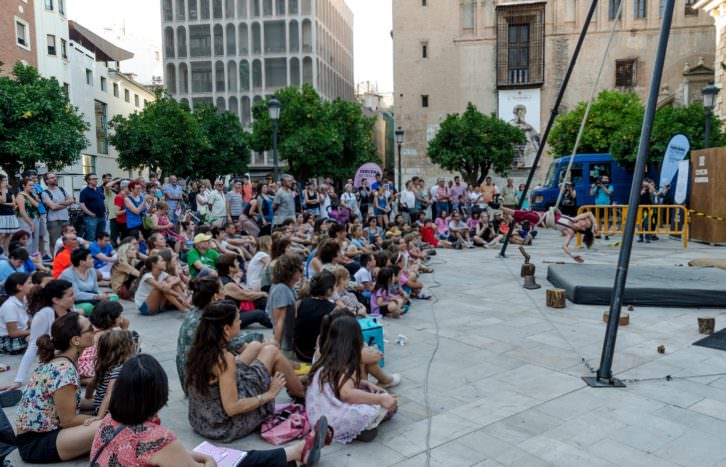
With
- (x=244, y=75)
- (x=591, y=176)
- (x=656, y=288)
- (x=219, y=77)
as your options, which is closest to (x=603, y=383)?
(x=656, y=288)

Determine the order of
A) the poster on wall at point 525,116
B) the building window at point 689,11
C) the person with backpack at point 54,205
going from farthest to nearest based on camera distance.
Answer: the poster on wall at point 525,116
the building window at point 689,11
the person with backpack at point 54,205

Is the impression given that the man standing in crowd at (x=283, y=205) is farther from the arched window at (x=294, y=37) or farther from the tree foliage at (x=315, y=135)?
the arched window at (x=294, y=37)

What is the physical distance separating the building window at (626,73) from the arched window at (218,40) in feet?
121

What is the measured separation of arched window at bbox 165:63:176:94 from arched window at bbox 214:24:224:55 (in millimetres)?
4704

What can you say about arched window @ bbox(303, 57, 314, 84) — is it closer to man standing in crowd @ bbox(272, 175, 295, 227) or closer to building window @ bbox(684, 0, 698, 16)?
building window @ bbox(684, 0, 698, 16)

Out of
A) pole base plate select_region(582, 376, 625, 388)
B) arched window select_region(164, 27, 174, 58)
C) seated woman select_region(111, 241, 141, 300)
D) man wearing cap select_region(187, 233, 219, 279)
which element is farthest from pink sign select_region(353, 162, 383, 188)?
arched window select_region(164, 27, 174, 58)

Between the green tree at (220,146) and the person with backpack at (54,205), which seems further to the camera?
the green tree at (220,146)

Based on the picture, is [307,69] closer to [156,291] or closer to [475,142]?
[475,142]

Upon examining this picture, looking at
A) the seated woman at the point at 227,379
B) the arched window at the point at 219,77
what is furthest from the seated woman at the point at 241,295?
the arched window at the point at 219,77

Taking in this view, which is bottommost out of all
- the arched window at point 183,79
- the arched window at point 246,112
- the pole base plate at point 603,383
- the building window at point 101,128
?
the pole base plate at point 603,383

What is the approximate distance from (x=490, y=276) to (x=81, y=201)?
28.6ft

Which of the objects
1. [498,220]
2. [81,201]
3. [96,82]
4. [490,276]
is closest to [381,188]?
[498,220]

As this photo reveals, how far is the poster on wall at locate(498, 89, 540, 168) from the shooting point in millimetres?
38906

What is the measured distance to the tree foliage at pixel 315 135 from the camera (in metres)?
38.2
